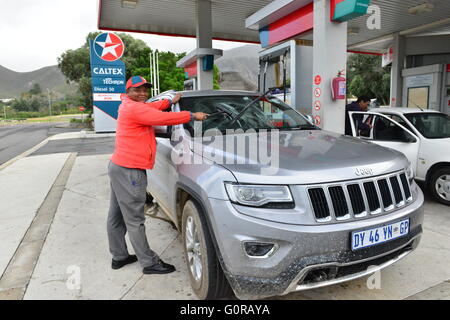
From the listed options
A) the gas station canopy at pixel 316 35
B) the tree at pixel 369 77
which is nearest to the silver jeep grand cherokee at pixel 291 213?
the gas station canopy at pixel 316 35

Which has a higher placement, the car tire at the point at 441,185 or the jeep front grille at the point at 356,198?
the jeep front grille at the point at 356,198

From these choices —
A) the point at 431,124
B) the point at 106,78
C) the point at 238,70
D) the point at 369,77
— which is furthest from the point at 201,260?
the point at 238,70

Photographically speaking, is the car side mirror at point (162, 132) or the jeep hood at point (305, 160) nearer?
the jeep hood at point (305, 160)

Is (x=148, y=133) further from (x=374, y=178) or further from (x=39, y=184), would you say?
(x=39, y=184)

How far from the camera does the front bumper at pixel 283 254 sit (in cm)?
213

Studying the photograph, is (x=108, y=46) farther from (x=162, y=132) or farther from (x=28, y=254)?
(x=28, y=254)

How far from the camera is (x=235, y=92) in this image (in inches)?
159

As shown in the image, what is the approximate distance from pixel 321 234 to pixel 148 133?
1760mm

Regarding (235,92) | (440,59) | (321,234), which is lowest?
(321,234)

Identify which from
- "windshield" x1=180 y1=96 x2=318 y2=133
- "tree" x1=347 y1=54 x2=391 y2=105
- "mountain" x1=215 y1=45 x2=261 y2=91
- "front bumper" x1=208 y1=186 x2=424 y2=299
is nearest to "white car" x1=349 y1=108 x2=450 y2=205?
"windshield" x1=180 y1=96 x2=318 y2=133

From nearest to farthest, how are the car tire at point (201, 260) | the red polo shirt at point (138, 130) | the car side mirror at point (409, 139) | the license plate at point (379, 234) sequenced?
the license plate at point (379, 234)
the car tire at point (201, 260)
the red polo shirt at point (138, 130)
the car side mirror at point (409, 139)

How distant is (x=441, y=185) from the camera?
16.4 feet

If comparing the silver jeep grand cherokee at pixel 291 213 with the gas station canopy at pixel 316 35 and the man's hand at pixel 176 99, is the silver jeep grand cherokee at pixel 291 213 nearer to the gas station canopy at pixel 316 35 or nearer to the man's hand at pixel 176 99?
the man's hand at pixel 176 99
